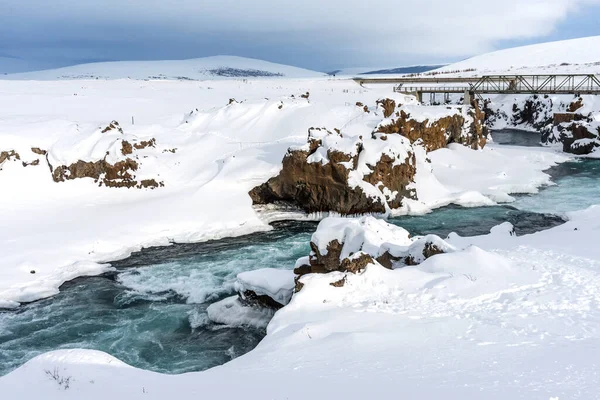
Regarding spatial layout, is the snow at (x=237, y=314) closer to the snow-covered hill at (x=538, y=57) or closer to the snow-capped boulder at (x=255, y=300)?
the snow-capped boulder at (x=255, y=300)

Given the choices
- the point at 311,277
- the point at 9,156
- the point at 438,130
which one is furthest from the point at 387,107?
the point at 311,277

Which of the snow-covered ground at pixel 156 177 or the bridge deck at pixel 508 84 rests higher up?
the bridge deck at pixel 508 84

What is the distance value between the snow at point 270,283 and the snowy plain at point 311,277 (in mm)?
1657

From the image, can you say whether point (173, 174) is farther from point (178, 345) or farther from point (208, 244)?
point (178, 345)

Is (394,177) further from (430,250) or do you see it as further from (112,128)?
(112,128)

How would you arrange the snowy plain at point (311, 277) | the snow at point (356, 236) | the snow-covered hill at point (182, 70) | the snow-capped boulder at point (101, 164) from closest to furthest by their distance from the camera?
1. the snowy plain at point (311, 277)
2. the snow at point (356, 236)
3. the snow-capped boulder at point (101, 164)
4. the snow-covered hill at point (182, 70)

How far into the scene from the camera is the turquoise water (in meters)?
14.1

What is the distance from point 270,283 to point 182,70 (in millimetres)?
115944

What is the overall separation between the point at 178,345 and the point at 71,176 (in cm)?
1835

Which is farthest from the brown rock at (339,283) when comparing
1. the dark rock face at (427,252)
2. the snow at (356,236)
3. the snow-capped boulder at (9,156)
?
the snow-capped boulder at (9,156)

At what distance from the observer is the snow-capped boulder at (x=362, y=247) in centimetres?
1556

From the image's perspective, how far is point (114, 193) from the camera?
28.8 meters

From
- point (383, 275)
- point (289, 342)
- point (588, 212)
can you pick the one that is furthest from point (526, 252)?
point (588, 212)

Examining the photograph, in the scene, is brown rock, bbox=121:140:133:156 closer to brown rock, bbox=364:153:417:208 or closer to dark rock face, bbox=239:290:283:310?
brown rock, bbox=364:153:417:208
